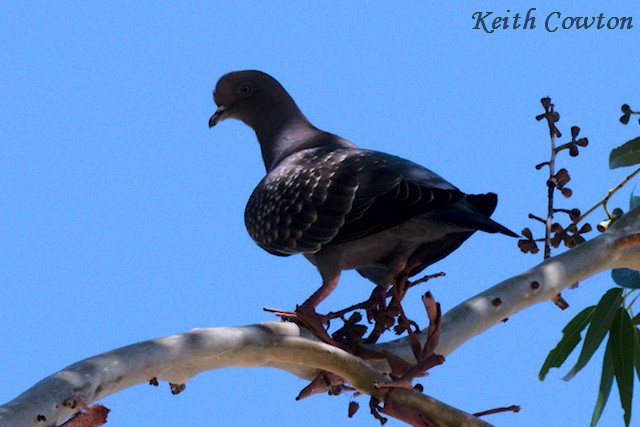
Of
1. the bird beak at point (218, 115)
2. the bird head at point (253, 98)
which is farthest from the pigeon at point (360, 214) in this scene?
the bird beak at point (218, 115)

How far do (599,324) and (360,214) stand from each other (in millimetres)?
845

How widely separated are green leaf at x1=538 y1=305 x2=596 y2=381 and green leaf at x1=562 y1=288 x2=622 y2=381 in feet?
0.31

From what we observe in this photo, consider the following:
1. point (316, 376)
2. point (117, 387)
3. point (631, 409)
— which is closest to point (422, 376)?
point (316, 376)

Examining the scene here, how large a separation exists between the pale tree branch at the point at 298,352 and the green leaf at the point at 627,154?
464 mm

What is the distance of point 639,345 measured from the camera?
3098mm

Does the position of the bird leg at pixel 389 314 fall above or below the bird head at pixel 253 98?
below

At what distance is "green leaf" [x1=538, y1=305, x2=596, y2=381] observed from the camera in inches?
124

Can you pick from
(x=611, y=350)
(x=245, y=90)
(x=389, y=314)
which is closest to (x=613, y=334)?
(x=611, y=350)

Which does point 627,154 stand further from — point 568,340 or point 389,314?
point 389,314

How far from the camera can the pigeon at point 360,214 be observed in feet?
8.87

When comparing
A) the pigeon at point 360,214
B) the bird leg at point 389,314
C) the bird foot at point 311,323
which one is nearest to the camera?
the bird foot at point 311,323

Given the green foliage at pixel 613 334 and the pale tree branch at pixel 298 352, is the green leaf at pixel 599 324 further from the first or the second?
the pale tree branch at pixel 298 352

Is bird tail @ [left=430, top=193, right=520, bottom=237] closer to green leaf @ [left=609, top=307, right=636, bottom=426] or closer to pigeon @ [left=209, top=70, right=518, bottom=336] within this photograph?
pigeon @ [left=209, top=70, right=518, bottom=336]

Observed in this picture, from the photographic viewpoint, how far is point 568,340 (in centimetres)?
320
